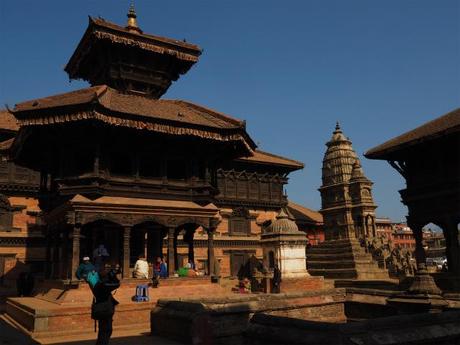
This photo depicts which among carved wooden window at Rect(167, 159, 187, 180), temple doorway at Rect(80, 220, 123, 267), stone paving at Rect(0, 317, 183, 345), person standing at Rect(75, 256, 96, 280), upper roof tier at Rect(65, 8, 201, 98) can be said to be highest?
upper roof tier at Rect(65, 8, 201, 98)

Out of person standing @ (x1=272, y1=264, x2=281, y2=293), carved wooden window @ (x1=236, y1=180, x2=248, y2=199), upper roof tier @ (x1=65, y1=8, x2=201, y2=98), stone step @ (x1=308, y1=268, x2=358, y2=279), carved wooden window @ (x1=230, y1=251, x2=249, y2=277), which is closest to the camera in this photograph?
upper roof tier @ (x1=65, y1=8, x2=201, y2=98)

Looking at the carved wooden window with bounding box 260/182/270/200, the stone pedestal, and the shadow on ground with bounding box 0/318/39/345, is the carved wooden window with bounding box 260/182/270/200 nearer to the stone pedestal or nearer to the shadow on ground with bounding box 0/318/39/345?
the stone pedestal

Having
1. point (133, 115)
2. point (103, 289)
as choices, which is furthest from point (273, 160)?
point (103, 289)

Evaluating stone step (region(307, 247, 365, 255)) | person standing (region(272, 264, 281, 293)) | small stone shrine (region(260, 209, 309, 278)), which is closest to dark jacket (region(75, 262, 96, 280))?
person standing (region(272, 264, 281, 293))

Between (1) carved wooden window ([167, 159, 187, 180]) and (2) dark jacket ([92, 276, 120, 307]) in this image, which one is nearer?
(2) dark jacket ([92, 276, 120, 307])

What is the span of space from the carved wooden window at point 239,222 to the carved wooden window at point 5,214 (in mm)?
15652

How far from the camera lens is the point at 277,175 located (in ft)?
124

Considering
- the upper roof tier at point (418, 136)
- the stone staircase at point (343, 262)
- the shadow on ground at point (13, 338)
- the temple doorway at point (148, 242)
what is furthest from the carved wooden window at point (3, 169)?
the stone staircase at point (343, 262)

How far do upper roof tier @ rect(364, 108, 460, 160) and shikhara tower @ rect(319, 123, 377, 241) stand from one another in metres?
23.0

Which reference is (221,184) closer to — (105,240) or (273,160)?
(273,160)

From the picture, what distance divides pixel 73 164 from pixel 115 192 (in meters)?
1.94

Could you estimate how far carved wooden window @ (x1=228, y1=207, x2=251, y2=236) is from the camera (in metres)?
34.4

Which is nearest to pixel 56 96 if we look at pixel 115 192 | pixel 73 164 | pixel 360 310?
pixel 73 164

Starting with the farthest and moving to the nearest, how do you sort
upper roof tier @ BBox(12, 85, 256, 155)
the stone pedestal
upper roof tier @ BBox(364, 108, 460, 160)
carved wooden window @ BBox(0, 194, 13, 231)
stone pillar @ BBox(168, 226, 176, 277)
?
carved wooden window @ BBox(0, 194, 13, 231), upper roof tier @ BBox(364, 108, 460, 160), stone pillar @ BBox(168, 226, 176, 277), upper roof tier @ BBox(12, 85, 256, 155), the stone pedestal
